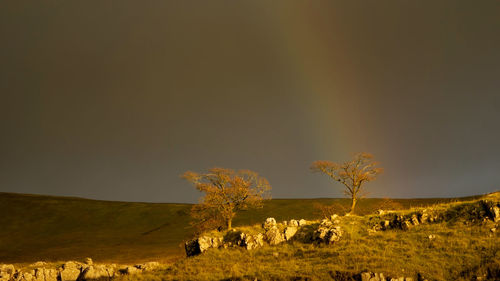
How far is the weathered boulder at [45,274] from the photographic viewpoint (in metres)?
36.2

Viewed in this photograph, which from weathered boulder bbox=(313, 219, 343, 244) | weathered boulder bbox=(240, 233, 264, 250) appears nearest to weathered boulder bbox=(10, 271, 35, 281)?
weathered boulder bbox=(240, 233, 264, 250)

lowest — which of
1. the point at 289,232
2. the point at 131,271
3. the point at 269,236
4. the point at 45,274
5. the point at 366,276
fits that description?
the point at 45,274

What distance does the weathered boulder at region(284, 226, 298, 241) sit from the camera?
3916 centimetres

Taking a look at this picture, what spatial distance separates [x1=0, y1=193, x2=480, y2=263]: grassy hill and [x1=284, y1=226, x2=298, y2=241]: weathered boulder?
25.3 meters

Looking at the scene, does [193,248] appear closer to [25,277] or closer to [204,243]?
[204,243]

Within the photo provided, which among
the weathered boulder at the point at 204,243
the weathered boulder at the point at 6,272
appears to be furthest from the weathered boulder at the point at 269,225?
the weathered boulder at the point at 6,272

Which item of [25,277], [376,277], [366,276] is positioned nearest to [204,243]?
[25,277]

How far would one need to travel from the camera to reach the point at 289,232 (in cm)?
3959

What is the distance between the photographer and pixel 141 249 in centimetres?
7719

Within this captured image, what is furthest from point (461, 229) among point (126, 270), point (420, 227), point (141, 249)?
point (141, 249)

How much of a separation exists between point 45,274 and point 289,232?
25285 millimetres

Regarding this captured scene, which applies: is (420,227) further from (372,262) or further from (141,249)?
(141,249)

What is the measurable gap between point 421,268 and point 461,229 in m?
8.86

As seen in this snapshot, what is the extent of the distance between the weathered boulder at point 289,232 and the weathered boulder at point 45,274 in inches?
941
